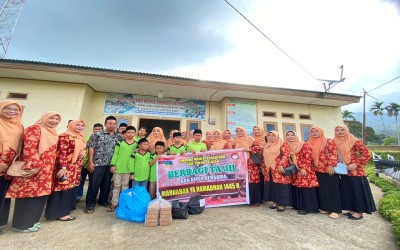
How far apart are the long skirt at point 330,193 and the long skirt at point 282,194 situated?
57cm

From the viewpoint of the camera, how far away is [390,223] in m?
3.20

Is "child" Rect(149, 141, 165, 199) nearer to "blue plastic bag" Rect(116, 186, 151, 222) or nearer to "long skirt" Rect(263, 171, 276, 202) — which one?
"blue plastic bag" Rect(116, 186, 151, 222)

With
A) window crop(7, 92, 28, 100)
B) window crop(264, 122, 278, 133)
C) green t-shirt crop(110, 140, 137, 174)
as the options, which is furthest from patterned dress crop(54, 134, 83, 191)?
window crop(264, 122, 278, 133)

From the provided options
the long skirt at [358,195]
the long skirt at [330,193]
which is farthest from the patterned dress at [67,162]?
the long skirt at [358,195]

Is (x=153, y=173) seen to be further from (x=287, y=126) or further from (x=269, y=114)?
(x=287, y=126)

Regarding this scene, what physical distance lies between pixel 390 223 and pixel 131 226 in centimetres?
453

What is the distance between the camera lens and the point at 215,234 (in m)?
2.44

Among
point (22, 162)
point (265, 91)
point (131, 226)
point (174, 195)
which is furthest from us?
point (265, 91)

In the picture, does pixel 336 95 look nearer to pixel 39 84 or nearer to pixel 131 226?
pixel 131 226

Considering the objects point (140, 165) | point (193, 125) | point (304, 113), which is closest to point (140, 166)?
point (140, 165)

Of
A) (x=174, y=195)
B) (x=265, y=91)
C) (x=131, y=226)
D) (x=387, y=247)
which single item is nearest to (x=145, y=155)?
(x=174, y=195)

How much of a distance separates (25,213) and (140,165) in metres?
1.62

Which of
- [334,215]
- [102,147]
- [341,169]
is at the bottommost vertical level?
[334,215]

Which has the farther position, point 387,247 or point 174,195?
point 174,195
